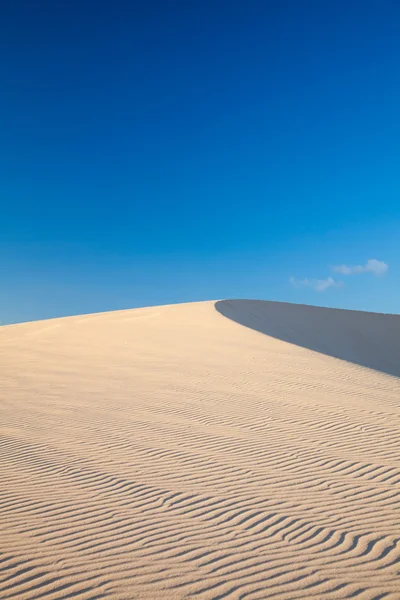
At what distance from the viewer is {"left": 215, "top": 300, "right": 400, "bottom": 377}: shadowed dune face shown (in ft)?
89.1

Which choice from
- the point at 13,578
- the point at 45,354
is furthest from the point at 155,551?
the point at 45,354

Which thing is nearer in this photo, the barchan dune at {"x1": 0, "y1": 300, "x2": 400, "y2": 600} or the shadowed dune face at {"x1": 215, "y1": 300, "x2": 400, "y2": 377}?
the barchan dune at {"x1": 0, "y1": 300, "x2": 400, "y2": 600}

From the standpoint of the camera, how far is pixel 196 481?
6633 millimetres

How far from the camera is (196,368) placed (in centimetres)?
1534

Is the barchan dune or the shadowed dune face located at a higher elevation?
the shadowed dune face

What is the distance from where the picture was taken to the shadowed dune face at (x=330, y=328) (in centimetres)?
2717

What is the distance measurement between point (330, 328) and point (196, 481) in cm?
2732

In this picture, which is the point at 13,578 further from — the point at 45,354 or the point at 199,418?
the point at 45,354

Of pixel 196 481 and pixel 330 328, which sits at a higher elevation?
pixel 330 328

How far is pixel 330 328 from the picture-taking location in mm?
32281

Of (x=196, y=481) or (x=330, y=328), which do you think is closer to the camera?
(x=196, y=481)

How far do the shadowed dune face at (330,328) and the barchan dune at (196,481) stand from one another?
38.4ft

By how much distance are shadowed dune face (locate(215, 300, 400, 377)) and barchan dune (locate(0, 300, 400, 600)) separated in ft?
38.4

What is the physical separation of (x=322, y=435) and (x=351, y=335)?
78.0 ft
